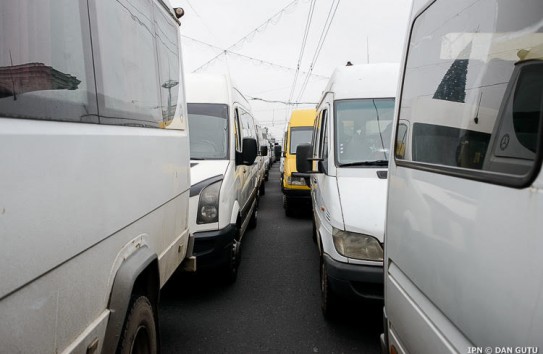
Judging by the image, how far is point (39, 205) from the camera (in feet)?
3.80

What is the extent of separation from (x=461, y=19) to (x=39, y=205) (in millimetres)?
1809

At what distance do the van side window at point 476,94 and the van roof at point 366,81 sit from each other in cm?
256

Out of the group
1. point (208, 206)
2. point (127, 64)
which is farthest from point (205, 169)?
point (127, 64)

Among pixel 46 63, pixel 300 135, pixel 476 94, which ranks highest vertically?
pixel 46 63

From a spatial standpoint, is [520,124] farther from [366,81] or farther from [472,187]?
[366,81]

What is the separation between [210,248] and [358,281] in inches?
63.4

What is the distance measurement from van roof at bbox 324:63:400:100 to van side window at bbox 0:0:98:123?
142 inches

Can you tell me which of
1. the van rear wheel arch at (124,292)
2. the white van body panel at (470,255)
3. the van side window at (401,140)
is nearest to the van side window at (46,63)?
the van rear wheel arch at (124,292)

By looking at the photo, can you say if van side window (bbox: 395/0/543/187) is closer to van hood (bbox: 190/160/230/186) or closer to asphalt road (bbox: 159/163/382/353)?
asphalt road (bbox: 159/163/382/353)

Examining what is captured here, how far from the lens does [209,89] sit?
5348mm

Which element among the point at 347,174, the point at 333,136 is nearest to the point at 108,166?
the point at 347,174

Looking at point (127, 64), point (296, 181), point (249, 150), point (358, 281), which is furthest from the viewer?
point (296, 181)

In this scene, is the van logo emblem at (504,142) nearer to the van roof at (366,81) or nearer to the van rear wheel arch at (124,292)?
the van rear wheel arch at (124,292)

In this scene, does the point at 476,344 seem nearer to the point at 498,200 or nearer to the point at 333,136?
the point at 498,200
